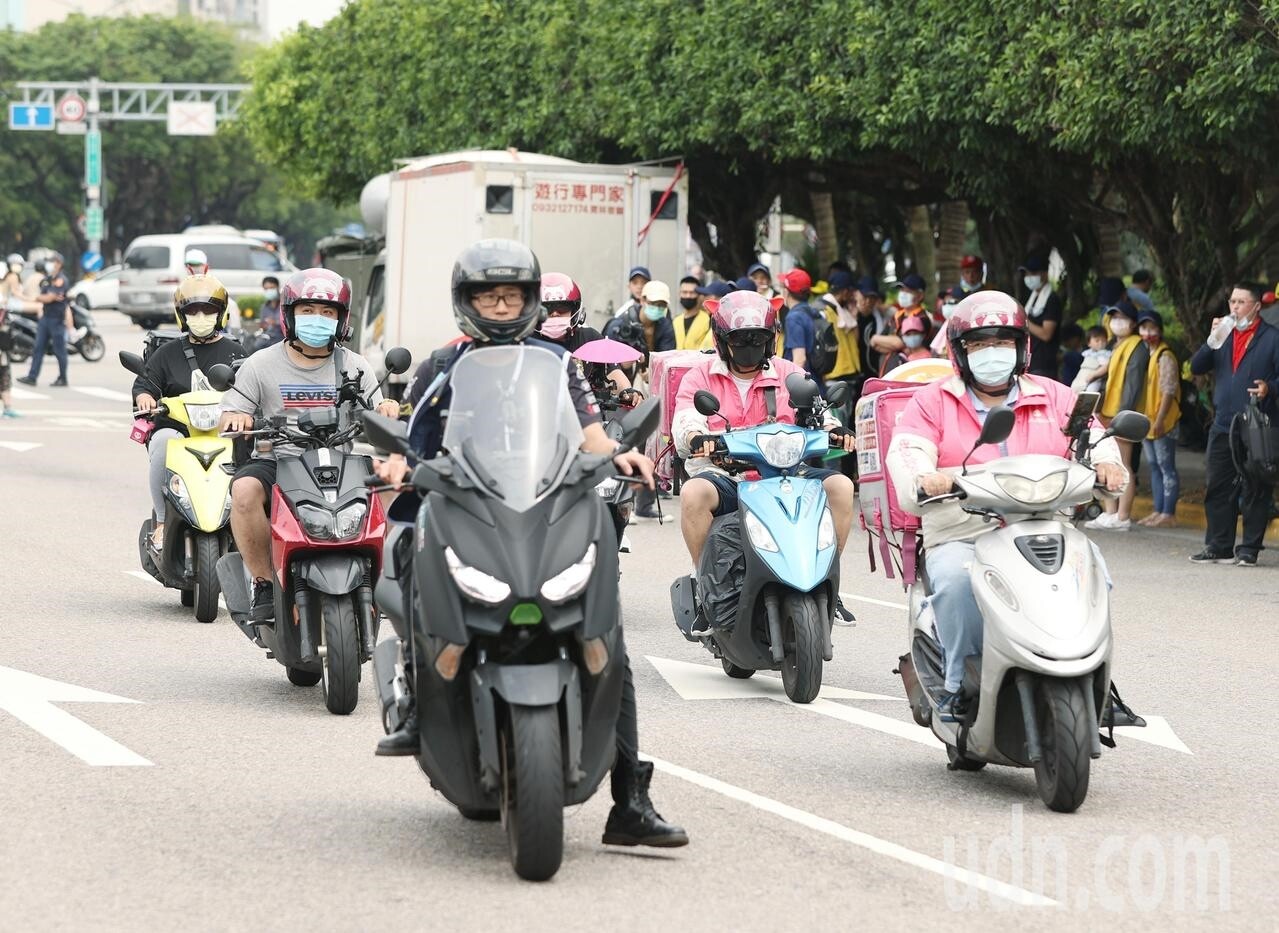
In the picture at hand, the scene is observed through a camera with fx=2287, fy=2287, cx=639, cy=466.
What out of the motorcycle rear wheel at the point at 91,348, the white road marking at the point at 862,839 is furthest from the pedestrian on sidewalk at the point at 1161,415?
the motorcycle rear wheel at the point at 91,348

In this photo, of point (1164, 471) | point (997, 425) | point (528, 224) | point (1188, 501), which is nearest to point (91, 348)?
point (528, 224)

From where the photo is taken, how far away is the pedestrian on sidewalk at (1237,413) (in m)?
15.3

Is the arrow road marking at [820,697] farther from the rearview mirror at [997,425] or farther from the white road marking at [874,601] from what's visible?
the white road marking at [874,601]

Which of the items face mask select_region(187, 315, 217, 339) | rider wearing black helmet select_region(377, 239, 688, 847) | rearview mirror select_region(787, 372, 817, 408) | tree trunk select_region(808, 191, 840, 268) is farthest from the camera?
tree trunk select_region(808, 191, 840, 268)

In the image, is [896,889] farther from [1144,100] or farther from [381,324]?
[381,324]

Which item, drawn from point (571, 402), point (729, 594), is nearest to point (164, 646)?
point (729, 594)

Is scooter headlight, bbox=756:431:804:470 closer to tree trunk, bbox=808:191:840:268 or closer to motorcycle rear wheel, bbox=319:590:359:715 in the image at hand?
motorcycle rear wheel, bbox=319:590:359:715

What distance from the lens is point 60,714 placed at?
349 inches

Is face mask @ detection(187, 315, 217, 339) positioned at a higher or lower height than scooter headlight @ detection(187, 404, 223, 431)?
higher

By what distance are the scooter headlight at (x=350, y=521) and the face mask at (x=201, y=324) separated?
11.0 feet

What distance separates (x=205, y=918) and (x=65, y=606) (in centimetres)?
672

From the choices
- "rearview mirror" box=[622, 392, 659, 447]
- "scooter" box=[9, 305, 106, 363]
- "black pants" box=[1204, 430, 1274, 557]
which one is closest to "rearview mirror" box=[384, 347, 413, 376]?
"rearview mirror" box=[622, 392, 659, 447]

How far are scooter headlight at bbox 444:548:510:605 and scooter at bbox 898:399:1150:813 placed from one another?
6.05 feet

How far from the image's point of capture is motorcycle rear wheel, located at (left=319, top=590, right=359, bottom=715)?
347 inches
